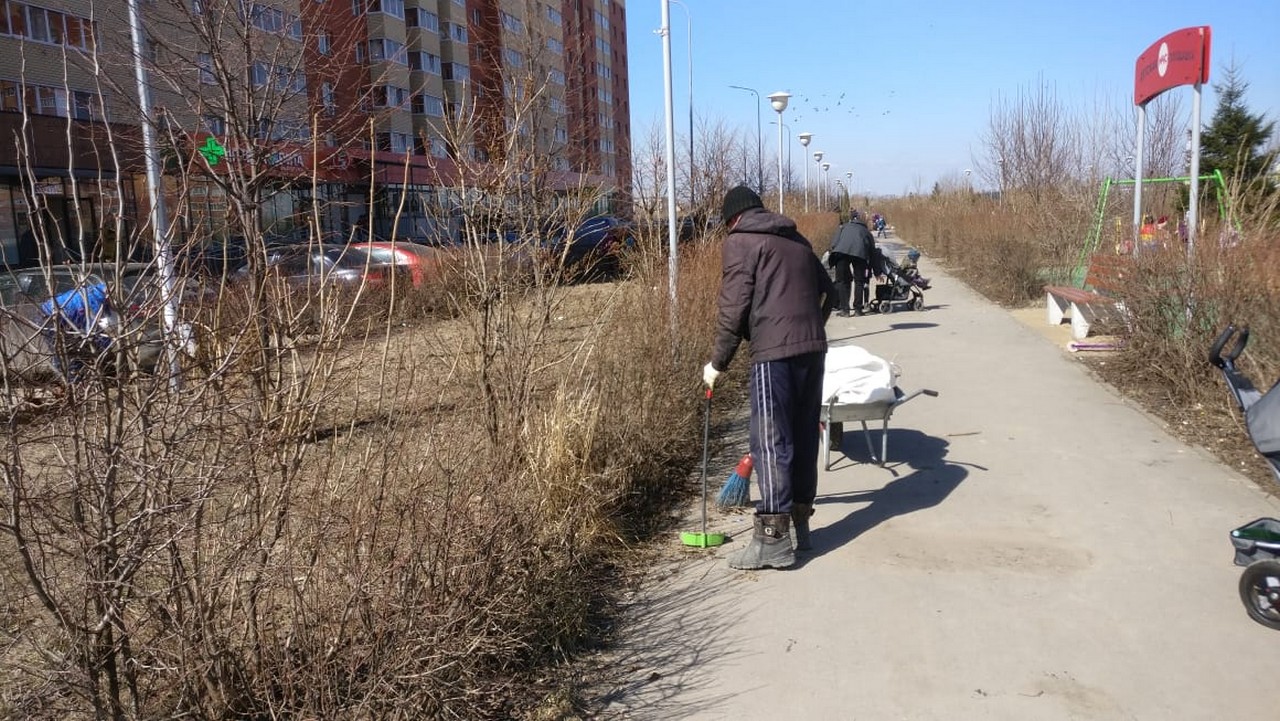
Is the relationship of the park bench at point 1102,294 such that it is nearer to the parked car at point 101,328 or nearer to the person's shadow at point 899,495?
the person's shadow at point 899,495

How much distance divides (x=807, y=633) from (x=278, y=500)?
230 cm

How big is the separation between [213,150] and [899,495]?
14.3 ft

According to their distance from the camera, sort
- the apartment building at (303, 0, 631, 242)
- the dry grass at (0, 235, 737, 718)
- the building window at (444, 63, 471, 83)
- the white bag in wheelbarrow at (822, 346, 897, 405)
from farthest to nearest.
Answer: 1. the building window at (444, 63, 471, 83)
2. the white bag in wheelbarrow at (822, 346, 897, 405)
3. the apartment building at (303, 0, 631, 242)
4. the dry grass at (0, 235, 737, 718)

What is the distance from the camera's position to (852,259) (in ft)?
51.1

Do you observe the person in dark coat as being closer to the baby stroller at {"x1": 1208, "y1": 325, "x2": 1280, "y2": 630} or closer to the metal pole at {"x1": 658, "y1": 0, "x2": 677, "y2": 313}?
the metal pole at {"x1": 658, "y1": 0, "x2": 677, "y2": 313}

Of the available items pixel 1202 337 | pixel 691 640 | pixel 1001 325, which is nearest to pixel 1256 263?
pixel 1202 337

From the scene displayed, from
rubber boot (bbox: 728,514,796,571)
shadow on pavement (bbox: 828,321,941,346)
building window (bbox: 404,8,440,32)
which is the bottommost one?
rubber boot (bbox: 728,514,796,571)

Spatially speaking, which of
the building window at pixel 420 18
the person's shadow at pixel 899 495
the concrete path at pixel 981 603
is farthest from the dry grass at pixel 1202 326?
the building window at pixel 420 18

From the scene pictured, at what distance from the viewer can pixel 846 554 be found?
5.28 meters

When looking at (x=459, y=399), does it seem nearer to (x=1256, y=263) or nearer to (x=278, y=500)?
(x=278, y=500)

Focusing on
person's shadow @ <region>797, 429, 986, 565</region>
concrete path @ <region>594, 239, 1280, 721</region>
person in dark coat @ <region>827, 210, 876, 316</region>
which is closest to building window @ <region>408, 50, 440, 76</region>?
person in dark coat @ <region>827, 210, 876, 316</region>

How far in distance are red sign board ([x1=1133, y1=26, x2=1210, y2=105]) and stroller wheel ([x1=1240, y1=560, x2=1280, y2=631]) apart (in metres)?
7.98

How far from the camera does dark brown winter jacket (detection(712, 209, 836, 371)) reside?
5.00 meters

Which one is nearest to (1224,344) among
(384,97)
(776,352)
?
(776,352)
